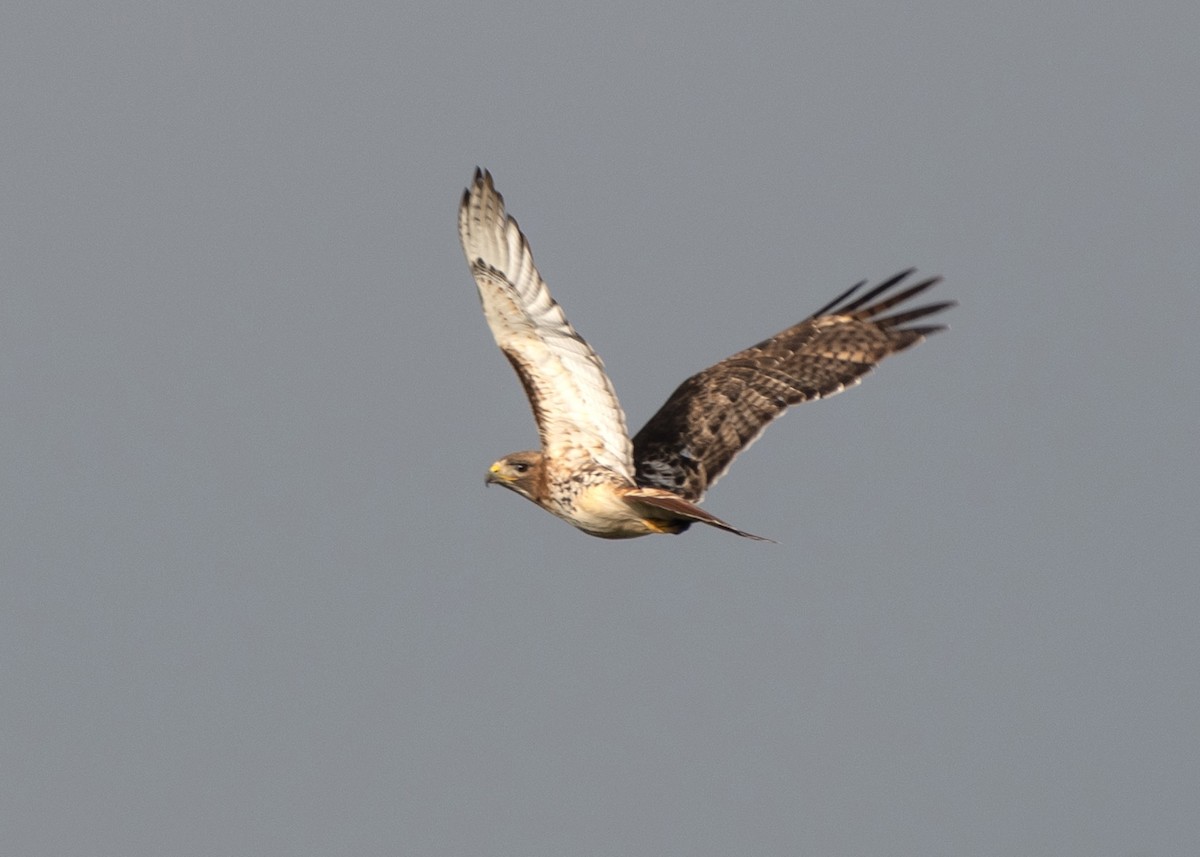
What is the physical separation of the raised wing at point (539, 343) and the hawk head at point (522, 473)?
228 mm

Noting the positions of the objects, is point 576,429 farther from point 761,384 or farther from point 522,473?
point 761,384

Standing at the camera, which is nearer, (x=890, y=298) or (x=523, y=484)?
(x=523, y=484)

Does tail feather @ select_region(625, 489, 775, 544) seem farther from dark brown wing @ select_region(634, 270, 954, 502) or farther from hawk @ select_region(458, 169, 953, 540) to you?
dark brown wing @ select_region(634, 270, 954, 502)

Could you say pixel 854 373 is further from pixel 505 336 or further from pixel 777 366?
pixel 505 336

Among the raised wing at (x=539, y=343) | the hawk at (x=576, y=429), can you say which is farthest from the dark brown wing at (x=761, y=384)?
the raised wing at (x=539, y=343)

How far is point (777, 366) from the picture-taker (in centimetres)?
1483

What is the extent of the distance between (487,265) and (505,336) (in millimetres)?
556

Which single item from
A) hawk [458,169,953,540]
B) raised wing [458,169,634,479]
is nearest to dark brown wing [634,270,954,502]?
hawk [458,169,953,540]

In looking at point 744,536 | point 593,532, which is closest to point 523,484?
point 593,532

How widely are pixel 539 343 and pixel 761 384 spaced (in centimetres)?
247

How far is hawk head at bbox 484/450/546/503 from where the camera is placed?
44.0 ft

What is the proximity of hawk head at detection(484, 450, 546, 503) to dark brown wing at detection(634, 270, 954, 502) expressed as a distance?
1020mm

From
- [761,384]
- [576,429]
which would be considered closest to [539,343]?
[576,429]

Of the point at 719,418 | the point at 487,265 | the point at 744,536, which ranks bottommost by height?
the point at 744,536
